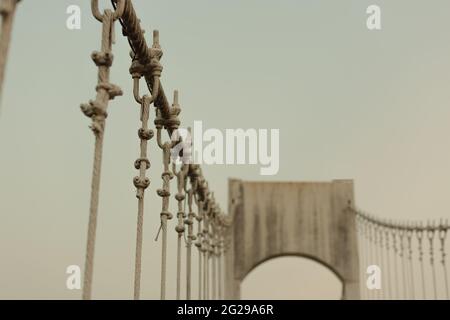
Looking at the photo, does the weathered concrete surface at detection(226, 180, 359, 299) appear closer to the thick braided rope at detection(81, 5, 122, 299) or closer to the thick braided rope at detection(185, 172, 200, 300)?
the thick braided rope at detection(185, 172, 200, 300)

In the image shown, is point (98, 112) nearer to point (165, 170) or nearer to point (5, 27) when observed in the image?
point (5, 27)

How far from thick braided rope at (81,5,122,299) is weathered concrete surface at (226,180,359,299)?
822 centimetres

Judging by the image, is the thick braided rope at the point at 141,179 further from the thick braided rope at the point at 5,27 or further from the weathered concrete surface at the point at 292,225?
the weathered concrete surface at the point at 292,225

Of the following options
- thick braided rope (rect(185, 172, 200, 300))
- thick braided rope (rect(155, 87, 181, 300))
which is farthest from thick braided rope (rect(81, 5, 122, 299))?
thick braided rope (rect(185, 172, 200, 300))

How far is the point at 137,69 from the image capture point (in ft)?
8.02

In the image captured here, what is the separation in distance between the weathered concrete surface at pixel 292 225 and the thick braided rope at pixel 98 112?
27.0 ft

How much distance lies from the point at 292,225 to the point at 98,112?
8439 mm

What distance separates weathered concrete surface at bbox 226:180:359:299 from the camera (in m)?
9.86

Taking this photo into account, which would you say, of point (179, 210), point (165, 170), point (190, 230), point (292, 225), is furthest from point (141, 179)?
point (292, 225)

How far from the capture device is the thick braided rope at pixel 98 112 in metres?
1.53

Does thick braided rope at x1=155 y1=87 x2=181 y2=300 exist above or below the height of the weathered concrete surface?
below

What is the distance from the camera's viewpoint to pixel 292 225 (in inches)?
391

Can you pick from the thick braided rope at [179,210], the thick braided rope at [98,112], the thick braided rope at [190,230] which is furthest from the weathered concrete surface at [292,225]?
the thick braided rope at [98,112]
